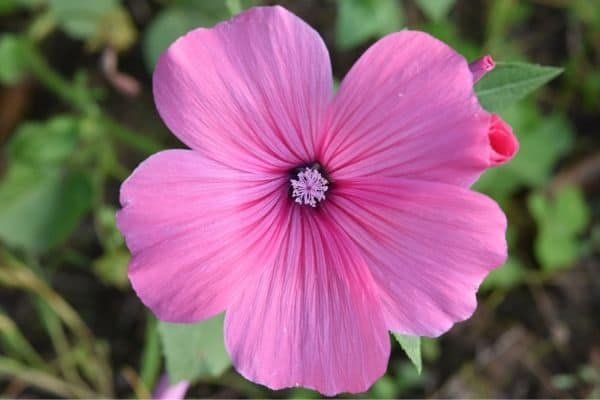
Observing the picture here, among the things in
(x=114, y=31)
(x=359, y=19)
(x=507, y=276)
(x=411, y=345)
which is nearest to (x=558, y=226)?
(x=507, y=276)

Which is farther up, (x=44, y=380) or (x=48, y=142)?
(x=48, y=142)

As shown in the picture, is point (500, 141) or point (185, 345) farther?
point (185, 345)

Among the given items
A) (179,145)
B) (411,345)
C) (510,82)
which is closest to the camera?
(411,345)

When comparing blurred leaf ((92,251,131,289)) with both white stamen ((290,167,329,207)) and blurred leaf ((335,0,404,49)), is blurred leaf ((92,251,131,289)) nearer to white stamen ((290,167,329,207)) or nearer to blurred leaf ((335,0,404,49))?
blurred leaf ((335,0,404,49))

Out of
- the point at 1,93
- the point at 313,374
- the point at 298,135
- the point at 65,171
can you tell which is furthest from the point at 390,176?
the point at 1,93

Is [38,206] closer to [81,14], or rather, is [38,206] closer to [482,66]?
[81,14]

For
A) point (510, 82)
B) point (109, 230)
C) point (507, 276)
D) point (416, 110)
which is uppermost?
point (416, 110)
